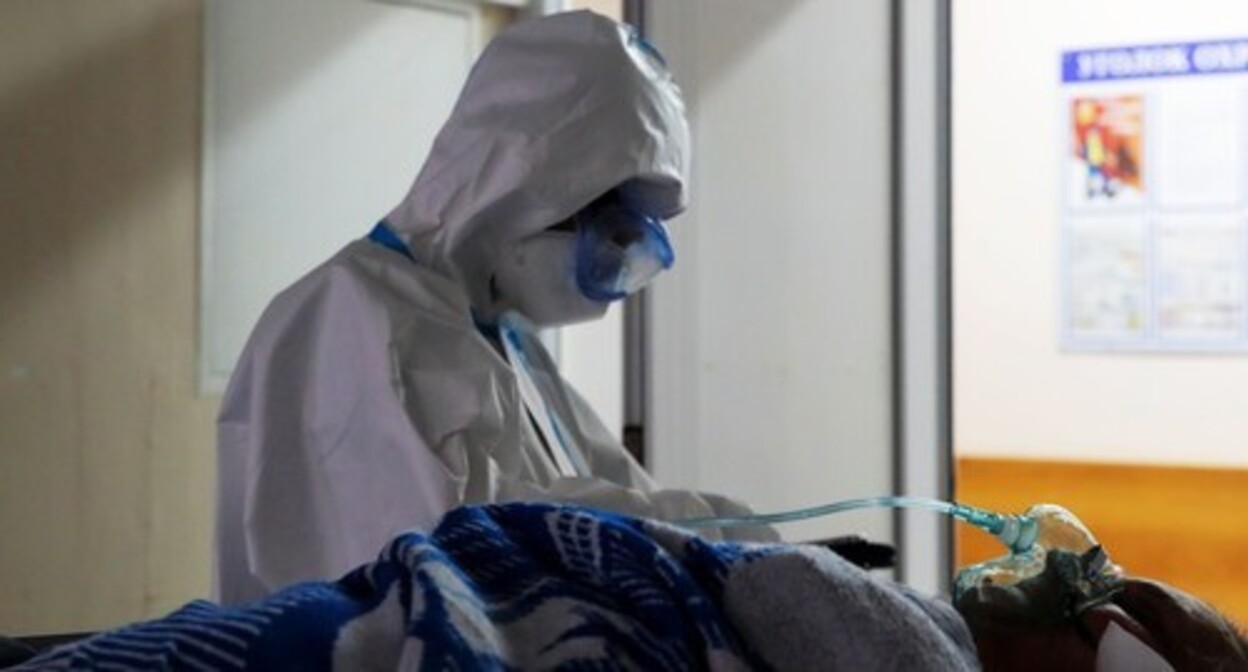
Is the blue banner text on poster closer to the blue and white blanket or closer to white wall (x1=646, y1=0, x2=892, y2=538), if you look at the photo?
white wall (x1=646, y1=0, x2=892, y2=538)

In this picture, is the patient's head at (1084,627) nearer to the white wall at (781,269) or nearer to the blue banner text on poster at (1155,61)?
the white wall at (781,269)

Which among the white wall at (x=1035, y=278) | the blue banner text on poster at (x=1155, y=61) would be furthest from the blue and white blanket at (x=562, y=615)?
the blue banner text on poster at (x=1155, y=61)

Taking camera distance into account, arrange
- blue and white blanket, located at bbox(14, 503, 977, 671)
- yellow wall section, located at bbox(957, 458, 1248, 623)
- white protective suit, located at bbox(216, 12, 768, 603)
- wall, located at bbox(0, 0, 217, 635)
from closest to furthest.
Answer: blue and white blanket, located at bbox(14, 503, 977, 671) < white protective suit, located at bbox(216, 12, 768, 603) < wall, located at bbox(0, 0, 217, 635) < yellow wall section, located at bbox(957, 458, 1248, 623)

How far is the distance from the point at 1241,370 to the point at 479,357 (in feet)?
7.18

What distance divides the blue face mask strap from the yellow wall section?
174 cm

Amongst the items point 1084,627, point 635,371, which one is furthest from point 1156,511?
point 1084,627

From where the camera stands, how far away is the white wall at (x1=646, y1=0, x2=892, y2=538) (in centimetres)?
272

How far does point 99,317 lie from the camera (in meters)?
2.14

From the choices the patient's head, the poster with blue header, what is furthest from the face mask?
the poster with blue header

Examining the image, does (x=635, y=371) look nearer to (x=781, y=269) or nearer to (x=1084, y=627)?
(x=781, y=269)

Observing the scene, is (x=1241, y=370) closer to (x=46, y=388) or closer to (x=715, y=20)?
(x=715, y=20)

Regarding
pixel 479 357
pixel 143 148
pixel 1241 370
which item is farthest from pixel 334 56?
pixel 1241 370

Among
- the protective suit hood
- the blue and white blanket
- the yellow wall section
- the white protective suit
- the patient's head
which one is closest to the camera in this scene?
the blue and white blanket

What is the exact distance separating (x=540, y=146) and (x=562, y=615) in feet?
4.05
